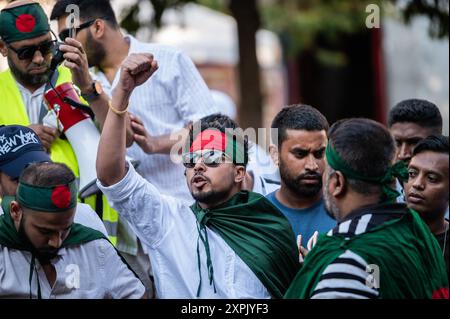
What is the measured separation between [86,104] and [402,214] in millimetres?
2200

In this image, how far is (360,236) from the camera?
3.88 meters

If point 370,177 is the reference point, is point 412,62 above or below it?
below

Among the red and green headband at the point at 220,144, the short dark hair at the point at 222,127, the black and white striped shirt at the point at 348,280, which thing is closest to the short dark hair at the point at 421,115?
the short dark hair at the point at 222,127

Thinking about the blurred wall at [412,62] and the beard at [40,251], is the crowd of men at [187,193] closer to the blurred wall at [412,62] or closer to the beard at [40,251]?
the beard at [40,251]

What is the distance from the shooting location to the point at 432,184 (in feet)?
15.7

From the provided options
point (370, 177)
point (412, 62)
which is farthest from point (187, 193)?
point (412, 62)

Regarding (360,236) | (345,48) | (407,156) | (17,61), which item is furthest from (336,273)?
(345,48)

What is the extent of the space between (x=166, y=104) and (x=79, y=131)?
0.64 m

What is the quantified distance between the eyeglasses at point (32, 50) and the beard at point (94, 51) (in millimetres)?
342

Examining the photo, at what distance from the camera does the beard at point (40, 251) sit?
14.5ft

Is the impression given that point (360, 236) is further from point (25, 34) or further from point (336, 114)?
point (336, 114)

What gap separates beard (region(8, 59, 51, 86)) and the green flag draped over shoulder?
7.24 feet

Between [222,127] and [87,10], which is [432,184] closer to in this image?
[222,127]
